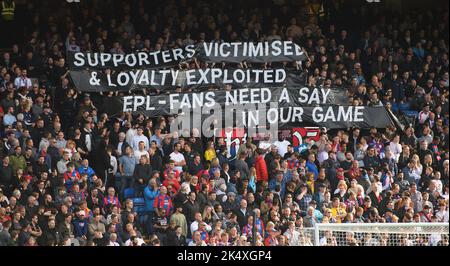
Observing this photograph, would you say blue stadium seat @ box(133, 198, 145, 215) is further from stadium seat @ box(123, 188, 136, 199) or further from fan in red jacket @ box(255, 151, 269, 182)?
fan in red jacket @ box(255, 151, 269, 182)

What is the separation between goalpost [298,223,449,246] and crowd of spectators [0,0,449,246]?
0.06 m

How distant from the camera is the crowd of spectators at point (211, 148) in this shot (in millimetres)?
16766

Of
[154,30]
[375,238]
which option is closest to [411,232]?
[375,238]

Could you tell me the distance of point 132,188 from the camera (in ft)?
58.0

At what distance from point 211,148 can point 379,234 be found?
400cm

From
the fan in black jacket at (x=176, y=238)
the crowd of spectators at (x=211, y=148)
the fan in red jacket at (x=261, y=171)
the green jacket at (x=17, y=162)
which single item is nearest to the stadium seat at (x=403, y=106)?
the crowd of spectators at (x=211, y=148)

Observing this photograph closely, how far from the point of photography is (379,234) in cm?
1545

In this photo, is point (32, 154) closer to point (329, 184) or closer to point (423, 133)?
point (329, 184)

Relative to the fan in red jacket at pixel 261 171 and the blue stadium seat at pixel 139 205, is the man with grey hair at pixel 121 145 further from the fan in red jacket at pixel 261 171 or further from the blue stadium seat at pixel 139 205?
the fan in red jacket at pixel 261 171

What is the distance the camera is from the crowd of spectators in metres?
16.8

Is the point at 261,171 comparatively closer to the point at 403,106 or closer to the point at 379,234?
the point at 379,234

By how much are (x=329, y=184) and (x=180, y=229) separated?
113 inches

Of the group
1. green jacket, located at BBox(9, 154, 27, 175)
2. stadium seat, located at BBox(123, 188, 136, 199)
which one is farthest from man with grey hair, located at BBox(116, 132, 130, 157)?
green jacket, located at BBox(9, 154, 27, 175)
